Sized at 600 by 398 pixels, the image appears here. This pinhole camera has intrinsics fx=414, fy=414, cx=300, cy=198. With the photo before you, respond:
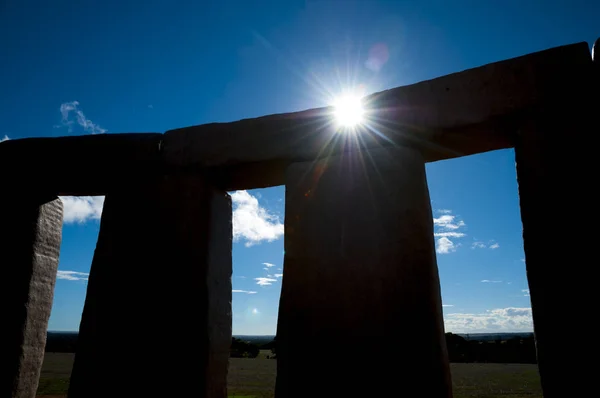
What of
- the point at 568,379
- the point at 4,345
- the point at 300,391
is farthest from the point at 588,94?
the point at 4,345

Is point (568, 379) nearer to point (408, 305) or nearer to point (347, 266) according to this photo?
point (408, 305)

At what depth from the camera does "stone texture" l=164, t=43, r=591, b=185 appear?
7.14 ft

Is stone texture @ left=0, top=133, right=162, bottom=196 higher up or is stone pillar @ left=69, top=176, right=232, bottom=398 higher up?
stone texture @ left=0, top=133, right=162, bottom=196

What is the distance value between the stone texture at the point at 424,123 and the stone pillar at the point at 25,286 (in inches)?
47.9

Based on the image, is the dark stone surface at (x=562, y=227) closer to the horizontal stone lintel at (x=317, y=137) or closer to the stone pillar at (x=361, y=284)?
the horizontal stone lintel at (x=317, y=137)

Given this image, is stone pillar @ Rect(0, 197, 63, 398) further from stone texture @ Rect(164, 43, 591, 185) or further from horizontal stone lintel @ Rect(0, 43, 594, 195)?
stone texture @ Rect(164, 43, 591, 185)

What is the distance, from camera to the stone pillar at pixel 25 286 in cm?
287

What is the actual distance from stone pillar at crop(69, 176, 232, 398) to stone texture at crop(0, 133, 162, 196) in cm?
19

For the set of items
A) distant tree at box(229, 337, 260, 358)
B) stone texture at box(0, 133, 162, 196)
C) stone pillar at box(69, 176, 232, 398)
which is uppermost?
stone texture at box(0, 133, 162, 196)

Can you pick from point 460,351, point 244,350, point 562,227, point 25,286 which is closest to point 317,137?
point 562,227

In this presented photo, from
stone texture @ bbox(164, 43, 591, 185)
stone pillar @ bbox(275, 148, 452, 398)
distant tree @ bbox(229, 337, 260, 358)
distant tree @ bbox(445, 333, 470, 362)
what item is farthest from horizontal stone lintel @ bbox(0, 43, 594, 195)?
distant tree @ bbox(229, 337, 260, 358)

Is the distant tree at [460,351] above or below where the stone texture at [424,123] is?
below

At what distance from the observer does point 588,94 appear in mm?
2057

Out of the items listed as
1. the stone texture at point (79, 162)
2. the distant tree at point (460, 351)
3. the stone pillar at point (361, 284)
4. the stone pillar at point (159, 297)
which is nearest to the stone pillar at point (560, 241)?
the stone pillar at point (361, 284)
